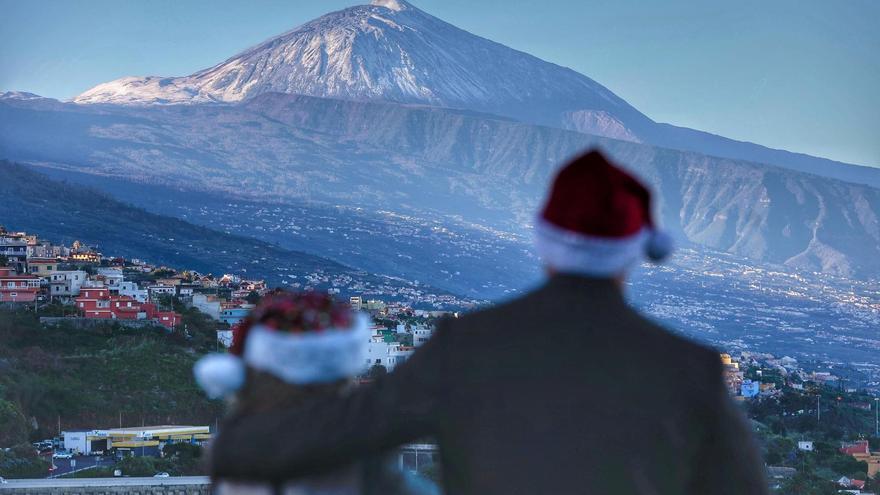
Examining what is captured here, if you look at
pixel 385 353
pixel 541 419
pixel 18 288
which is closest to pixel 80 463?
pixel 385 353

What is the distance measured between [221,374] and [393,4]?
569 feet

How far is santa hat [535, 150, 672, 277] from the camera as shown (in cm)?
146

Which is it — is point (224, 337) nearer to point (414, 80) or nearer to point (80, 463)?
point (80, 463)

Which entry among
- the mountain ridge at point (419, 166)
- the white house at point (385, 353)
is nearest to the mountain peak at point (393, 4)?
the mountain ridge at point (419, 166)

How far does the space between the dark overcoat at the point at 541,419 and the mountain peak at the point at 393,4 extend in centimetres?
17190

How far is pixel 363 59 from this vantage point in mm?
162125

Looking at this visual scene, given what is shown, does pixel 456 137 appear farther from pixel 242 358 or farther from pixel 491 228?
pixel 242 358

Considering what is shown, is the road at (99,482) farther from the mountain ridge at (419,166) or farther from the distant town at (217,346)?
the mountain ridge at (419,166)

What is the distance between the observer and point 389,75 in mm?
165250

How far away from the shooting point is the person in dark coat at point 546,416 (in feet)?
4.57

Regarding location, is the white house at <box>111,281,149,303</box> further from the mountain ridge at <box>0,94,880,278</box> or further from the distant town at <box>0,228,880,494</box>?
the mountain ridge at <box>0,94,880,278</box>

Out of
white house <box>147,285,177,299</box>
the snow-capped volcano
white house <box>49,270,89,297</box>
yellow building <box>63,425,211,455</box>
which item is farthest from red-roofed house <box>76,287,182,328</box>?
the snow-capped volcano

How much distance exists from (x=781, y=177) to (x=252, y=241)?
80857 millimetres

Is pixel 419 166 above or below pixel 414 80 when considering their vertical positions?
below
